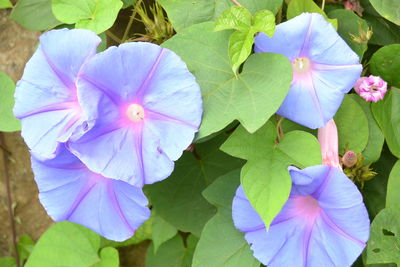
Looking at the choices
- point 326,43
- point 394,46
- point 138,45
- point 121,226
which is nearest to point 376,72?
point 394,46

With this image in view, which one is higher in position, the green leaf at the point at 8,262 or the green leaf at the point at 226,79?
the green leaf at the point at 226,79

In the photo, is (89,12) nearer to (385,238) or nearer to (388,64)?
(388,64)

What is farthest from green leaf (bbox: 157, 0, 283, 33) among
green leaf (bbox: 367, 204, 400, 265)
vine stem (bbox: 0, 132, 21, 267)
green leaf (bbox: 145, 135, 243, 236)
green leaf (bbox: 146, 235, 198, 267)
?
vine stem (bbox: 0, 132, 21, 267)

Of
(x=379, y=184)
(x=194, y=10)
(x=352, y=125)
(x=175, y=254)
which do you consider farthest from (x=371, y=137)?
(x=175, y=254)

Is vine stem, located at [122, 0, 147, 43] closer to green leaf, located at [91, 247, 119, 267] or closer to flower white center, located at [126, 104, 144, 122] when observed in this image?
flower white center, located at [126, 104, 144, 122]

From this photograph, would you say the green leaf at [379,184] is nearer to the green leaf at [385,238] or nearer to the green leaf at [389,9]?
the green leaf at [385,238]

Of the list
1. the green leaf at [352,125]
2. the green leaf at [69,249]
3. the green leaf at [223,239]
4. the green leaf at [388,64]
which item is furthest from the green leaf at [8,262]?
the green leaf at [388,64]
